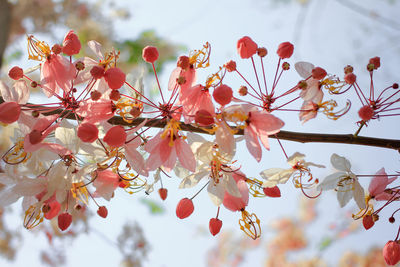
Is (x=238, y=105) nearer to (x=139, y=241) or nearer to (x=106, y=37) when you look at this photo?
(x=139, y=241)

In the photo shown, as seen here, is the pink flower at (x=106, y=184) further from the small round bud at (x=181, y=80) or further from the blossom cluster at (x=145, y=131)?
the small round bud at (x=181, y=80)

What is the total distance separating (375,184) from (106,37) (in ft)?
3.97

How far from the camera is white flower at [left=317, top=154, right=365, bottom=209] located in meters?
0.40

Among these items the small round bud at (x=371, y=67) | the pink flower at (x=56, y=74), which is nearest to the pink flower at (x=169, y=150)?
the pink flower at (x=56, y=74)

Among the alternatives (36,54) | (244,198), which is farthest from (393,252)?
(36,54)

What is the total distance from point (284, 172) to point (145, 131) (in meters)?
0.15

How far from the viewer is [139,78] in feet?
1.27

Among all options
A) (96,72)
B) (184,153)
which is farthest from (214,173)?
(96,72)

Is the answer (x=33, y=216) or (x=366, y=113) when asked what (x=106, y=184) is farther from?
(x=366, y=113)

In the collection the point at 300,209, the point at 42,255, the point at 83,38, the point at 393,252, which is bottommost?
Answer: the point at 393,252

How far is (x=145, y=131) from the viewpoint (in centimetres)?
36

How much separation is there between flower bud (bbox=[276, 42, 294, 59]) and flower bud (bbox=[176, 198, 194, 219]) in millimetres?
191

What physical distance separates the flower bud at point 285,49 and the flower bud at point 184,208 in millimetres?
191

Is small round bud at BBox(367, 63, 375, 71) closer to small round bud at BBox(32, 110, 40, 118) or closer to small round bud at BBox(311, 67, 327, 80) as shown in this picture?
small round bud at BBox(311, 67, 327, 80)
